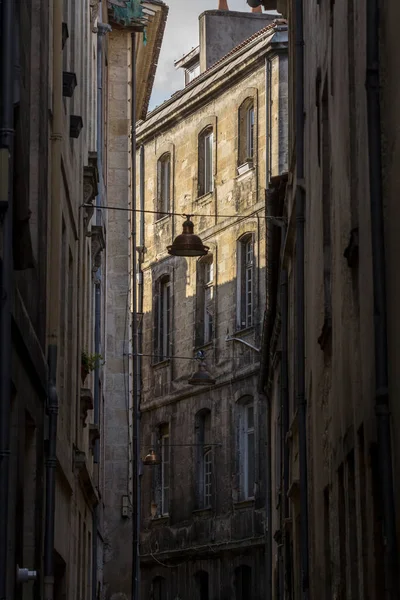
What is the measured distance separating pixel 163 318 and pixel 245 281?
512 centimetres

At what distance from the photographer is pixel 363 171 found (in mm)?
10594

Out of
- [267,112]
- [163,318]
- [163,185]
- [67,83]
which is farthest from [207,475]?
[67,83]

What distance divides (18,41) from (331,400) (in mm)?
5019

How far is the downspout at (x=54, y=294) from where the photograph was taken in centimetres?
1339

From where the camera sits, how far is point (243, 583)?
3453 centimetres

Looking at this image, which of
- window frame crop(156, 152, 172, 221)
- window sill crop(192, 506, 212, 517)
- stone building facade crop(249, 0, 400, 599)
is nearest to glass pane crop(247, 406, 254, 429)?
window sill crop(192, 506, 212, 517)

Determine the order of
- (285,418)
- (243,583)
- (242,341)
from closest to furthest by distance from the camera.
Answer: (285,418) < (243,583) < (242,341)

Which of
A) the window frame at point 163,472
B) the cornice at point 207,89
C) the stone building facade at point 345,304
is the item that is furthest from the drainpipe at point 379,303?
the window frame at point 163,472

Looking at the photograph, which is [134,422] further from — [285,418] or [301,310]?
[301,310]

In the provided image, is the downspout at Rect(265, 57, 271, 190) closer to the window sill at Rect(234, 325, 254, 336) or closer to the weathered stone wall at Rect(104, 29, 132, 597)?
the window sill at Rect(234, 325, 254, 336)

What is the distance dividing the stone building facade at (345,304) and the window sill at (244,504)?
43.5 feet

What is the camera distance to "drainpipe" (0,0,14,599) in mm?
8914

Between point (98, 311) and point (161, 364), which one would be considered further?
point (161, 364)

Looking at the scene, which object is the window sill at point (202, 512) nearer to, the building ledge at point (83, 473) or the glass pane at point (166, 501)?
the glass pane at point (166, 501)
